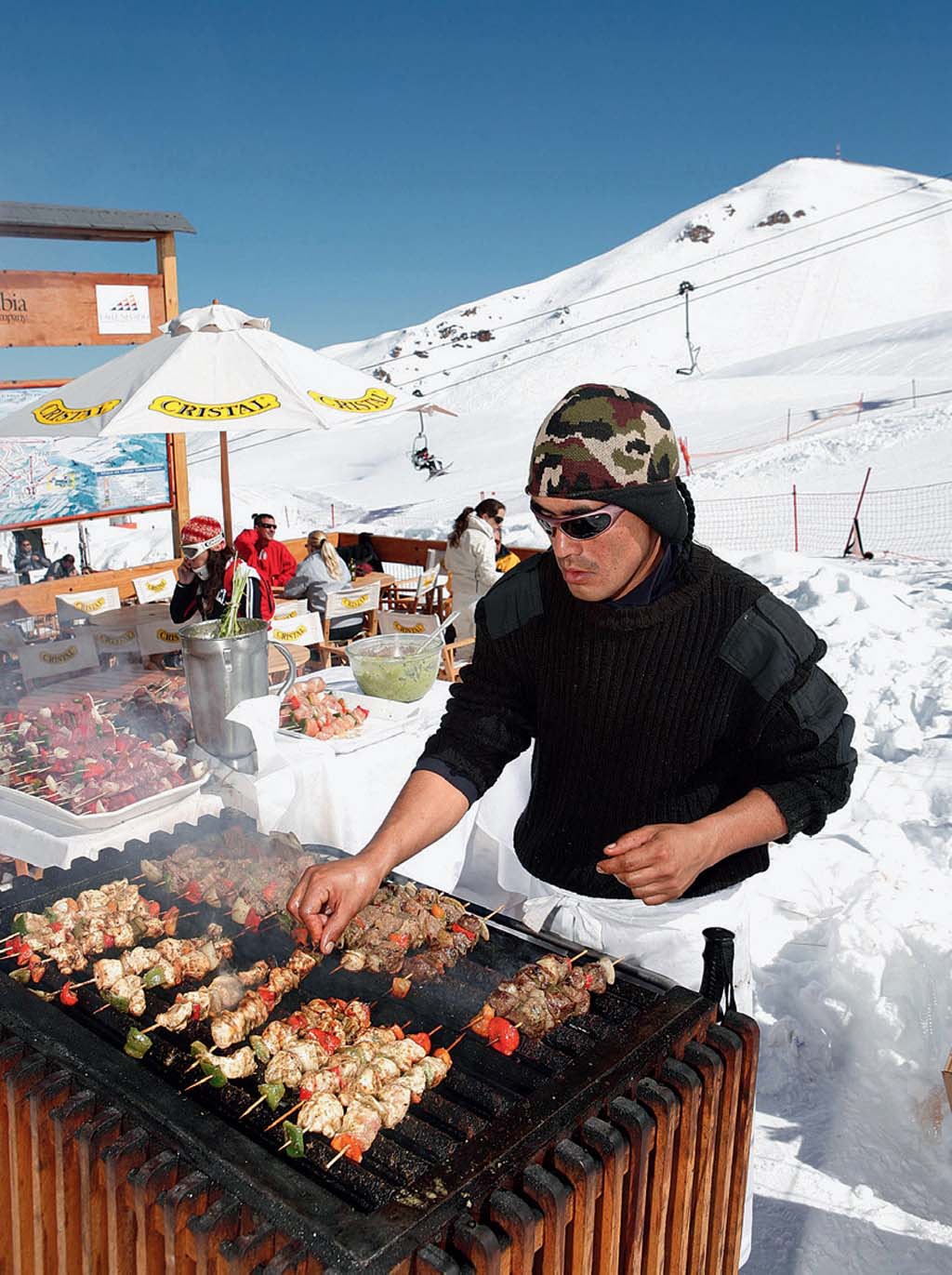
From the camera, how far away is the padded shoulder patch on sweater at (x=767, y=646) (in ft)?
6.98

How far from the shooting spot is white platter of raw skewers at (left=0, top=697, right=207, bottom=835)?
3.44 metres

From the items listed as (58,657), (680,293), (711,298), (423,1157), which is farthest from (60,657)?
(680,293)

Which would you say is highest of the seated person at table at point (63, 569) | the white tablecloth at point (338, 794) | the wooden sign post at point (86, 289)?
the wooden sign post at point (86, 289)

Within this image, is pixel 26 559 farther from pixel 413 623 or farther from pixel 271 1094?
pixel 271 1094

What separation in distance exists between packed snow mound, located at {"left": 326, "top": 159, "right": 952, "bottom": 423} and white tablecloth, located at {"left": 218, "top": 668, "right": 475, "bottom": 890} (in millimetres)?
53249

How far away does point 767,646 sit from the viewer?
2.14 metres

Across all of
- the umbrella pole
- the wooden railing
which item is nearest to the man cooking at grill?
the umbrella pole

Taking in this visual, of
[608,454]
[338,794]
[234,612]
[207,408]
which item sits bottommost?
[338,794]

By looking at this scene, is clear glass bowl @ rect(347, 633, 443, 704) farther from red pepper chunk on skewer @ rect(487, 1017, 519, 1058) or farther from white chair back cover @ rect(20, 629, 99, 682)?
white chair back cover @ rect(20, 629, 99, 682)

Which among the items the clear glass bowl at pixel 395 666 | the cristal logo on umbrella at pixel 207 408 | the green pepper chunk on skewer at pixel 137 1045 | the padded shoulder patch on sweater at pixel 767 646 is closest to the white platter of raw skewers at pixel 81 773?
the clear glass bowl at pixel 395 666

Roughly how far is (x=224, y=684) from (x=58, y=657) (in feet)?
10.3

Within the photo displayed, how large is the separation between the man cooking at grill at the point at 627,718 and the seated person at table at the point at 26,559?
25.5 ft

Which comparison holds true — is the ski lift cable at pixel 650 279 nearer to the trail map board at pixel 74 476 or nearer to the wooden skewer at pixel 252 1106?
the trail map board at pixel 74 476

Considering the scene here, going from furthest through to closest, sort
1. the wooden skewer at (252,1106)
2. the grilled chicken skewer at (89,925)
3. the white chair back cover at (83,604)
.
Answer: the white chair back cover at (83,604) → the grilled chicken skewer at (89,925) → the wooden skewer at (252,1106)
